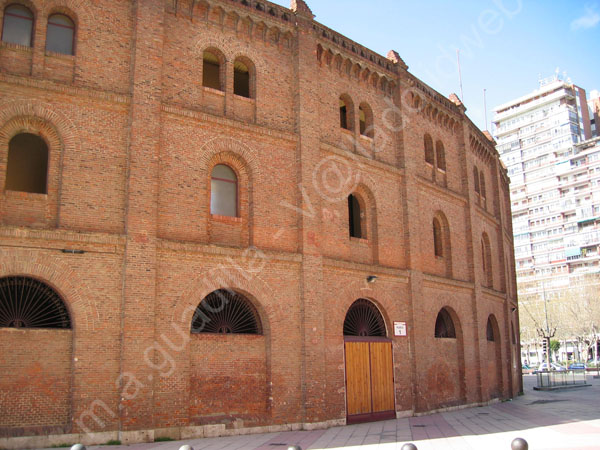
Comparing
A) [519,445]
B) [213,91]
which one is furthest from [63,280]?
[519,445]

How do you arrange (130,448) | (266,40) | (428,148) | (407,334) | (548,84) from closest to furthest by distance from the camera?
(130,448) < (266,40) < (407,334) < (428,148) < (548,84)

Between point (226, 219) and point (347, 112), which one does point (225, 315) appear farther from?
point (347, 112)

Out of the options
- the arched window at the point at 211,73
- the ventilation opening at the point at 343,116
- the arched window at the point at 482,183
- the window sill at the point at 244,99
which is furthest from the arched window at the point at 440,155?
the arched window at the point at 211,73

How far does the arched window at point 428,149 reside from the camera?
23.2 m

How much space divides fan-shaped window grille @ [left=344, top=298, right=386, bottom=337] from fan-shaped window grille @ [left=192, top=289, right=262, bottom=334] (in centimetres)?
353

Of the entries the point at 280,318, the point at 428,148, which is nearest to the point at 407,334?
the point at 280,318

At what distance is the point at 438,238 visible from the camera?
23.1 m

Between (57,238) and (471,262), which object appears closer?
(57,238)

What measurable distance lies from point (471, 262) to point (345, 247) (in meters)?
7.95

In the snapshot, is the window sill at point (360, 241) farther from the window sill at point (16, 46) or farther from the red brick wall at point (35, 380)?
the window sill at point (16, 46)

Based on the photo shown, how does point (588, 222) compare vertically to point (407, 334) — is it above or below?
above

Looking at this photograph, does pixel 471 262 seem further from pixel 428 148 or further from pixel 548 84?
pixel 548 84

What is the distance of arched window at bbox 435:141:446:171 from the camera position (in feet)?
78.2

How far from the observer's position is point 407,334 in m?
19.5
